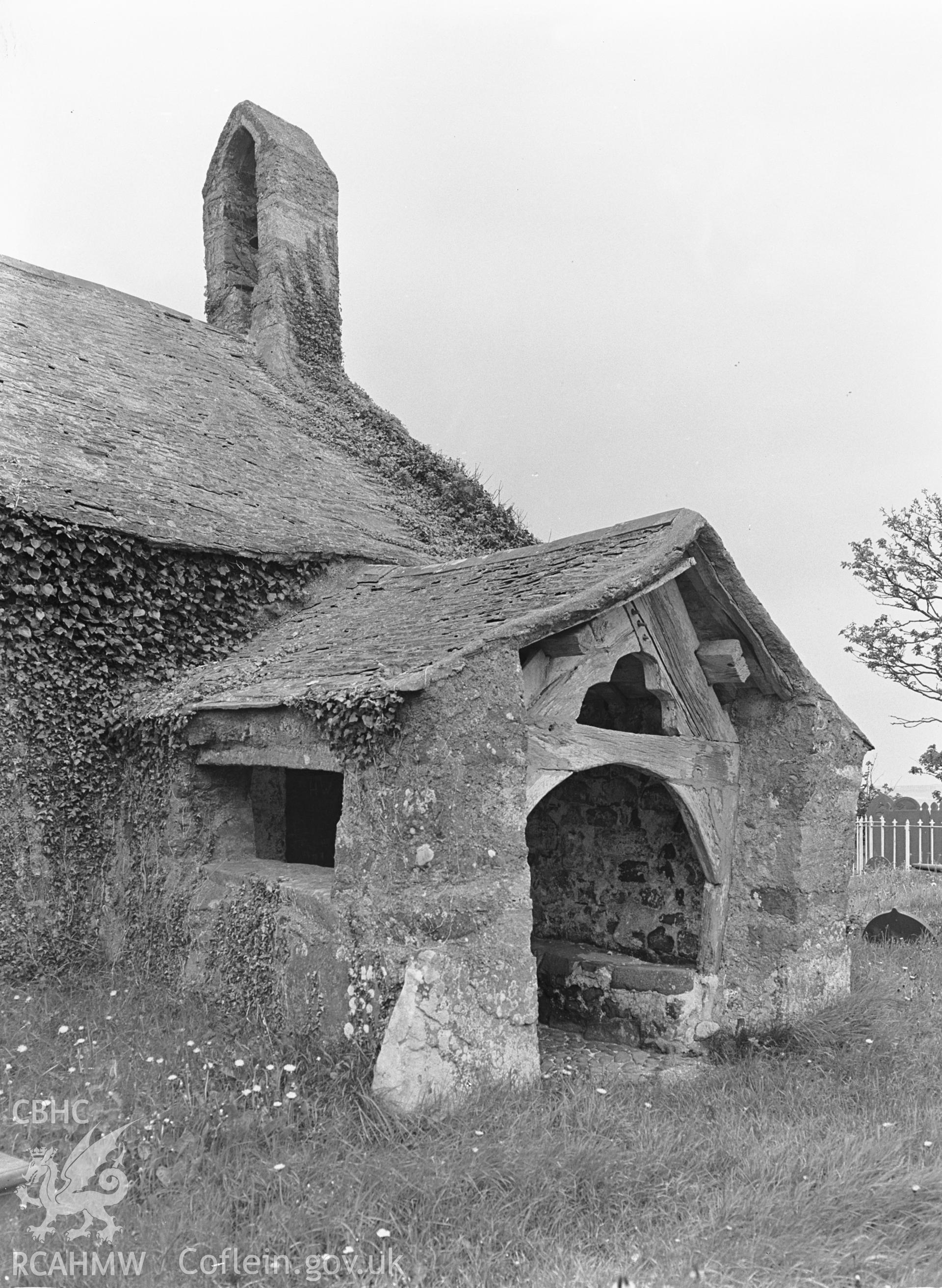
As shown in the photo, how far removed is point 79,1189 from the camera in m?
4.29

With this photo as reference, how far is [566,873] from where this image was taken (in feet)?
26.4

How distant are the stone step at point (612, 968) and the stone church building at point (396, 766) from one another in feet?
0.06

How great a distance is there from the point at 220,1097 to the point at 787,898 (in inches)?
146

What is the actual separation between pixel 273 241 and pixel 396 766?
1057 cm

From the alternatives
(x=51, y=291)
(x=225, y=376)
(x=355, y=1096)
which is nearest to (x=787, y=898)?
(x=355, y=1096)

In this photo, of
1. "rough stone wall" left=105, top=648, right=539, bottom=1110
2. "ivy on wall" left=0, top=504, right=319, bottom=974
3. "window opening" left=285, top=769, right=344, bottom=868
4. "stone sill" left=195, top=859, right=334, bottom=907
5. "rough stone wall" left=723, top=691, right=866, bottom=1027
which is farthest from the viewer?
"window opening" left=285, top=769, right=344, bottom=868

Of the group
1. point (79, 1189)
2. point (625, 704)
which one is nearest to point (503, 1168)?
point (79, 1189)

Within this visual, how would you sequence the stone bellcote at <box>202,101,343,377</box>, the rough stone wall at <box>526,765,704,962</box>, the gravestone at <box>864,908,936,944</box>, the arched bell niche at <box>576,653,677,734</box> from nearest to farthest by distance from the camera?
the arched bell niche at <box>576,653,677,734</box> < the rough stone wall at <box>526,765,704,962</box> < the gravestone at <box>864,908,936,944</box> < the stone bellcote at <box>202,101,343,377</box>

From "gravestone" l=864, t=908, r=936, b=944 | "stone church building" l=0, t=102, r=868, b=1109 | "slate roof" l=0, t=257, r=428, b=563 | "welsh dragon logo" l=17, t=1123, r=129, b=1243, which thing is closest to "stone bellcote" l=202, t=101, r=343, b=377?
"slate roof" l=0, t=257, r=428, b=563

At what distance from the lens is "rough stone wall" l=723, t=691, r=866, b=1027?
6.94 metres

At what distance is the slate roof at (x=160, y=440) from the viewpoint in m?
7.94

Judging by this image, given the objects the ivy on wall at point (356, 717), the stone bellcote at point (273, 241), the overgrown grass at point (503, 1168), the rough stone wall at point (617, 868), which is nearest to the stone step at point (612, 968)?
the rough stone wall at point (617, 868)

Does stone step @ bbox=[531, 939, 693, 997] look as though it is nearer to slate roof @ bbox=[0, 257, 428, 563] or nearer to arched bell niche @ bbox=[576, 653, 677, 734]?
arched bell niche @ bbox=[576, 653, 677, 734]

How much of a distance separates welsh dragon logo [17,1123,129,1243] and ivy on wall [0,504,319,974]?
9.22 ft
